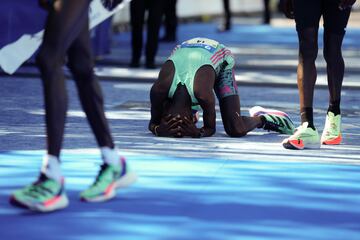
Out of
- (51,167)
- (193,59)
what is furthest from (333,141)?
(51,167)

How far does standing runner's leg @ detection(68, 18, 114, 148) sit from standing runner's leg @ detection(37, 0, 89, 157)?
112mm

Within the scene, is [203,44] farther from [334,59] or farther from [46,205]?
[46,205]

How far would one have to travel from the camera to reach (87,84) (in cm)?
586

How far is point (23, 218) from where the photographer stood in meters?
5.57

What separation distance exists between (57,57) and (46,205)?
0.73 m

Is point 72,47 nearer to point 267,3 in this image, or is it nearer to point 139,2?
point 139,2

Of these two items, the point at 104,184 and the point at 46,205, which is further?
the point at 104,184

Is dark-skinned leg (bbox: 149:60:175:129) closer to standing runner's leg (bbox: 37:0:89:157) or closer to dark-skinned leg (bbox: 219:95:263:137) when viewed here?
dark-skinned leg (bbox: 219:95:263:137)

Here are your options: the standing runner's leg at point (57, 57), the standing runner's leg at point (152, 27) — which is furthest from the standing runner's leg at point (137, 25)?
the standing runner's leg at point (57, 57)

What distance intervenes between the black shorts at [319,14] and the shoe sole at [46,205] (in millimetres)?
2647

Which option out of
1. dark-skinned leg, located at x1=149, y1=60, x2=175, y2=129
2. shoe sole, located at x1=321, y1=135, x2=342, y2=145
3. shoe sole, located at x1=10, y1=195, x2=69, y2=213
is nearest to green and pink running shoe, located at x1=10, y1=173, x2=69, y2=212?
shoe sole, located at x1=10, y1=195, x2=69, y2=213

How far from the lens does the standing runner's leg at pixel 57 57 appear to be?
5.62 meters

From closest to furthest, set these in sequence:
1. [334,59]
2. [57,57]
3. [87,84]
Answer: [57,57]
[87,84]
[334,59]

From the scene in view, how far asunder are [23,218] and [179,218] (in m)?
0.76
